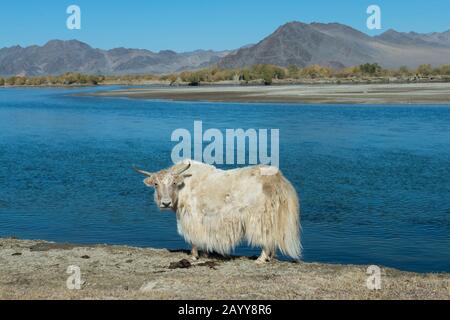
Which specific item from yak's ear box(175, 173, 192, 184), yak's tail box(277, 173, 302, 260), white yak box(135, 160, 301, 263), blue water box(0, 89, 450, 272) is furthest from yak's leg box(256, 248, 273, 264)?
yak's ear box(175, 173, 192, 184)

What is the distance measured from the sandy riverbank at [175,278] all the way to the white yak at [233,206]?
0.29 meters

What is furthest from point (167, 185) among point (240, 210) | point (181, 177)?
point (240, 210)

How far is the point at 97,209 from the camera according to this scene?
45.0 feet

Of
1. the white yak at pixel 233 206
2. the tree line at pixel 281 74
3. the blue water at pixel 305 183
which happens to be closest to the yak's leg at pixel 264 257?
the white yak at pixel 233 206

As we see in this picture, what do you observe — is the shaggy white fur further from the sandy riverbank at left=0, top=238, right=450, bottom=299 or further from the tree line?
the tree line

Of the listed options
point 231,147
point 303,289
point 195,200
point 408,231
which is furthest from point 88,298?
point 231,147

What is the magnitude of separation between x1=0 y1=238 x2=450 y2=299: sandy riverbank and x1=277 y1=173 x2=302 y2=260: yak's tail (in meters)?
0.25

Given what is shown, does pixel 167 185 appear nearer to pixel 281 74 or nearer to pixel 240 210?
pixel 240 210

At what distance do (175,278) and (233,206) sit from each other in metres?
1.54

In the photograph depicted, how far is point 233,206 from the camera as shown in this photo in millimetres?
9023

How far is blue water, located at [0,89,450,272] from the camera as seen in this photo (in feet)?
36.7

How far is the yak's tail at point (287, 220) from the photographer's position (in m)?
8.91
